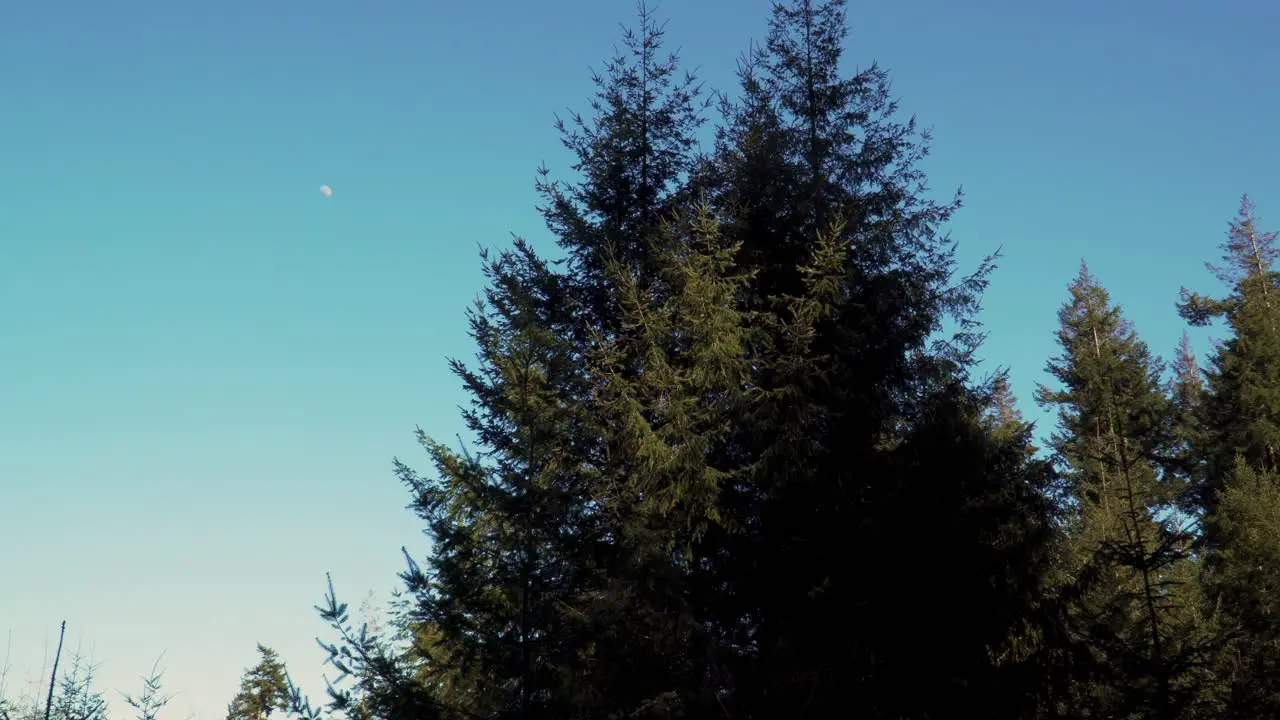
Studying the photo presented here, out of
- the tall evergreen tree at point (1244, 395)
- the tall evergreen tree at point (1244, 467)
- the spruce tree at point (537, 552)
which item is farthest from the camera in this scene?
the tall evergreen tree at point (1244, 395)

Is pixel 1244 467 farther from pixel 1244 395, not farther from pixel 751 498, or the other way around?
pixel 751 498

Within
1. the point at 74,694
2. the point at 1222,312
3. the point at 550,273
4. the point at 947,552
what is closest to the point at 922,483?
the point at 947,552

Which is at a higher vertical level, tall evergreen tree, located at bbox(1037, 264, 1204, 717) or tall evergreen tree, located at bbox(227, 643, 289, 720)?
tall evergreen tree, located at bbox(227, 643, 289, 720)

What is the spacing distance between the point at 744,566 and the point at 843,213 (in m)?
6.89

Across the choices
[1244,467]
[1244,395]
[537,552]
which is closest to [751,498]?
[537,552]

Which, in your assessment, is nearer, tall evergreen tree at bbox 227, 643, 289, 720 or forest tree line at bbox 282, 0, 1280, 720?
forest tree line at bbox 282, 0, 1280, 720

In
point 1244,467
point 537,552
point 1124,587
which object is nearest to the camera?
point 537,552

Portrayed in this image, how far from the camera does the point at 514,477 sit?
13.3 meters

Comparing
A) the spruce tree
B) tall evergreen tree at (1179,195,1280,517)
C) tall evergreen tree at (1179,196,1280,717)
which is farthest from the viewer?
tall evergreen tree at (1179,195,1280,517)

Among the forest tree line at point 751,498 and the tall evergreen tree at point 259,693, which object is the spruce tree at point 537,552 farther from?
the tall evergreen tree at point 259,693

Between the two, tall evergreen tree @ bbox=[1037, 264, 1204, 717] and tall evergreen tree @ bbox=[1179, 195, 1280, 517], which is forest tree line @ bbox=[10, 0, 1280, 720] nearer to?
tall evergreen tree @ bbox=[1037, 264, 1204, 717]

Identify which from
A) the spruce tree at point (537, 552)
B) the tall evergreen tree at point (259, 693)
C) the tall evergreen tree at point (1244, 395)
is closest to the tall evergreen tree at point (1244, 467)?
the tall evergreen tree at point (1244, 395)

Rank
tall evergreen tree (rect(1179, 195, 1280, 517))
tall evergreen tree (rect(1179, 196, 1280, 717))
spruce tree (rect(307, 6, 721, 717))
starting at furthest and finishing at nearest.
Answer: tall evergreen tree (rect(1179, 195, 1280, 517))
tall evergreen tree (rect(1179, 196, 1280, 717))
spruce tree (rect(307, 6, 721, 717))

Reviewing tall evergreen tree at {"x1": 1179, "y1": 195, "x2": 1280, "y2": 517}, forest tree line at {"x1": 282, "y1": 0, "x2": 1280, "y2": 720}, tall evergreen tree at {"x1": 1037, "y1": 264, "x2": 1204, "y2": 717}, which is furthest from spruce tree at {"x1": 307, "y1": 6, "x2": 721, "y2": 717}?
tall evergreen tree at {"x1": 1179, "y1": 195, "x2": 1280, "y2": 517}
